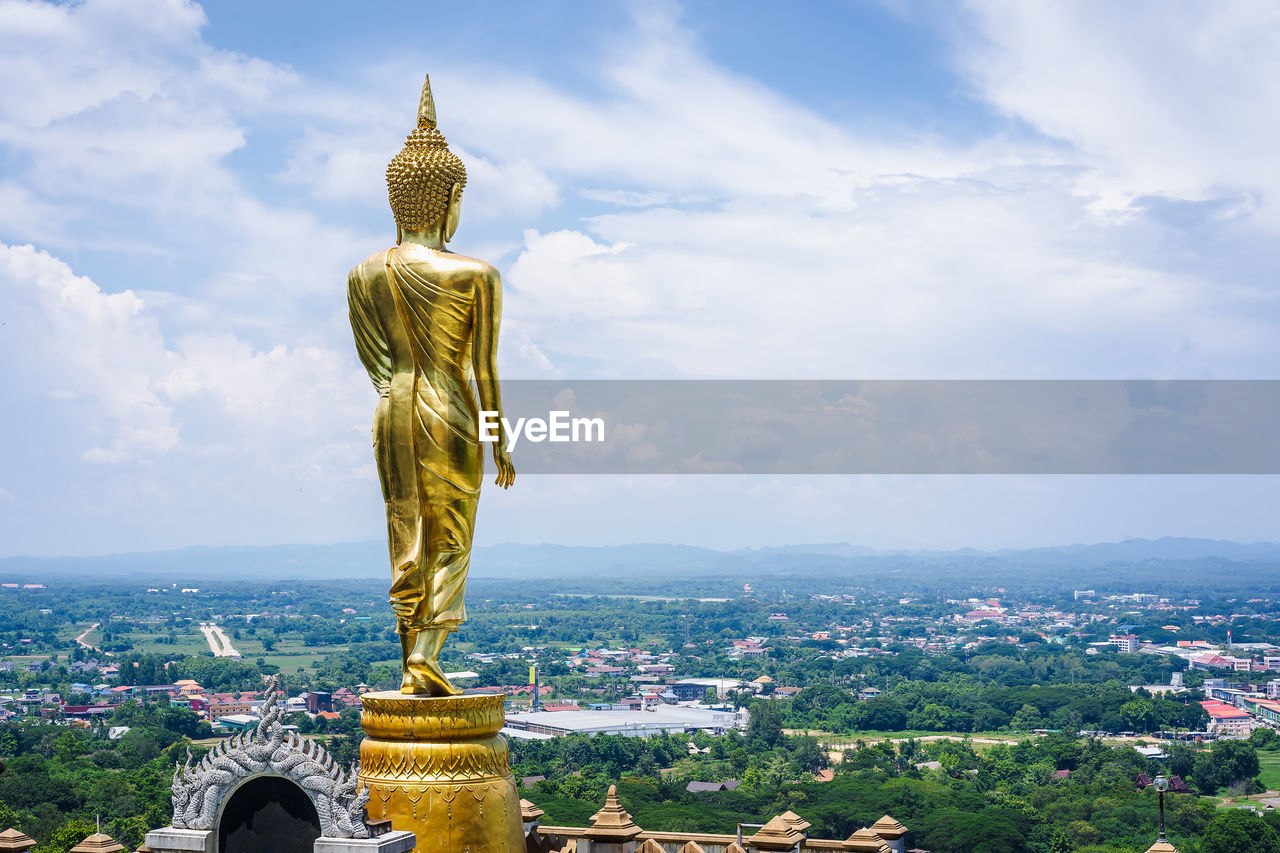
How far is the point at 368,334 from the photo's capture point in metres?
11.0

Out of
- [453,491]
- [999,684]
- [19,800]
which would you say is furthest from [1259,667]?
[453,491]

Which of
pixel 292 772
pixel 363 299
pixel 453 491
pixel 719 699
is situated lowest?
pixel 719 699

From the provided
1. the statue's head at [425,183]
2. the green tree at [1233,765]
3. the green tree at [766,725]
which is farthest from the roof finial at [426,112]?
the green tree at [766,725]

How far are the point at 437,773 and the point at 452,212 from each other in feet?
13.9

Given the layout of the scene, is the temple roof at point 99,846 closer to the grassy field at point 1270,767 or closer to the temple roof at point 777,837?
the temple roof at point 777,837

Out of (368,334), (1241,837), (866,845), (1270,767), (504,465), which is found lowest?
(1270,767)

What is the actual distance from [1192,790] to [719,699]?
3122 inches

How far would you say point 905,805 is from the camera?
63000 mm

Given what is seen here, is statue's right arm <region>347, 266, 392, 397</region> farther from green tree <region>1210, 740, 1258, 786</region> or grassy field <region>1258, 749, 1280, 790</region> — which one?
grassy field <region>1258, 749, 1280, 790</region>

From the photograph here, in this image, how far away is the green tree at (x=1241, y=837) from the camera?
49.6 meters

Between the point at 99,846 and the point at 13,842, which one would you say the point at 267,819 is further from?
the point at 13,842

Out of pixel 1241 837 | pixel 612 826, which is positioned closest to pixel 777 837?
pixel 612 826

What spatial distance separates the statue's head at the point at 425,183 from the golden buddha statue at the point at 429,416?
0.25 meters

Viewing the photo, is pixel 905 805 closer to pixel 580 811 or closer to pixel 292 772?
pixel 580 811
